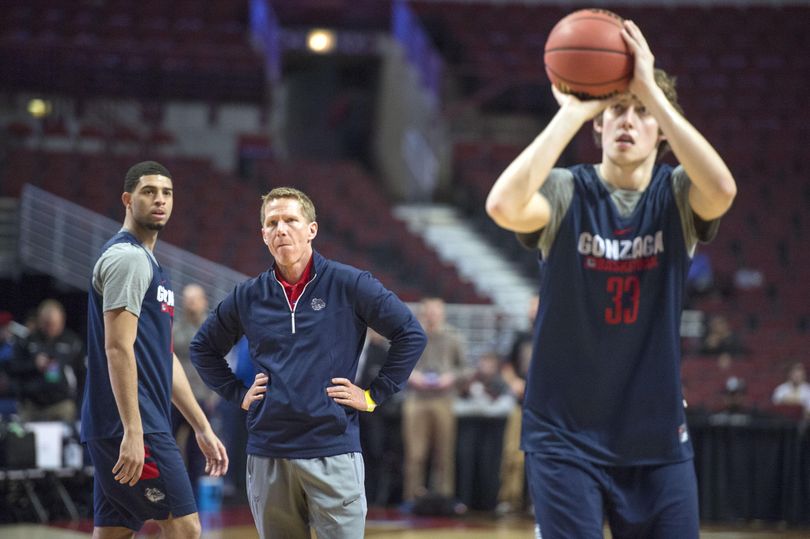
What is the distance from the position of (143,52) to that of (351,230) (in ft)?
14.1

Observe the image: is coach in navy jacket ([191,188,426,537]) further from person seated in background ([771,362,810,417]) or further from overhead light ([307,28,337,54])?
overhead light ([307,28,337,54])

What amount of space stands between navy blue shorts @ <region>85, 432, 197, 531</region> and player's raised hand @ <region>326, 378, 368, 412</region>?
770mm

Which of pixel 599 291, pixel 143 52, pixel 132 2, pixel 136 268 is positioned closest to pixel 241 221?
pixel 143 52

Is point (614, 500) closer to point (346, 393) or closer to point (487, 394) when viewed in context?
point (346, 393)

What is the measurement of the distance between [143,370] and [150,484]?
16.5 inches

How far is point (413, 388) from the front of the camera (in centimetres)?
986

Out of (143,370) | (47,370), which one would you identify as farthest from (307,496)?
(47,370)

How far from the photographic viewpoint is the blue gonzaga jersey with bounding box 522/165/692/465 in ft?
9.97

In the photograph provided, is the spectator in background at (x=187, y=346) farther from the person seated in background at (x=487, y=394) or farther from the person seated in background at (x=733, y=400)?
the person seated in background at (x=733, y=400)

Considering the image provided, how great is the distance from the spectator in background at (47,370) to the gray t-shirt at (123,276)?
16.7ft

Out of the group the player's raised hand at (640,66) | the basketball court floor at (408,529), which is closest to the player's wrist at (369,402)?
the player's raised hand at (640,66)

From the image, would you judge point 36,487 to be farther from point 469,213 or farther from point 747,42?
point 747,42

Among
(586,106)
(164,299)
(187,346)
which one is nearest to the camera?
(586,106)

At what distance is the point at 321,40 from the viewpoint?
2022cm
